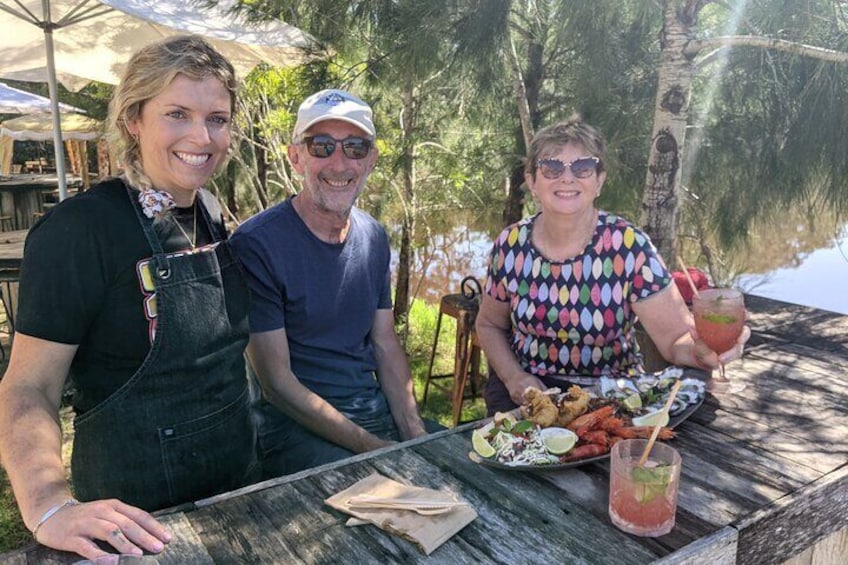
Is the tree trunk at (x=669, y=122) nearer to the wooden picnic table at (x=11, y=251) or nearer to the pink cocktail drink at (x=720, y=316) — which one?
the pink cocktail drink at (x=720, y=316)

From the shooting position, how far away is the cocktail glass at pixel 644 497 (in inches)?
48.2

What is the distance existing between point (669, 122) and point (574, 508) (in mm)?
2314

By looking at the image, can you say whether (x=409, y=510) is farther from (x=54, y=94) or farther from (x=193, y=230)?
(x=54, y=94)

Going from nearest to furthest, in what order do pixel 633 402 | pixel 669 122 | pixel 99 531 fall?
pixel 99 531, pixel 633 402, pixel 669 122

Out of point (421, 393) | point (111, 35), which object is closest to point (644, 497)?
point (421, 393)

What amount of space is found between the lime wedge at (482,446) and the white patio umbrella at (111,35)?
118 inches

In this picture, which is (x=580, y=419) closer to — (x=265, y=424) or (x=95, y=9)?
(x=265, y=424)

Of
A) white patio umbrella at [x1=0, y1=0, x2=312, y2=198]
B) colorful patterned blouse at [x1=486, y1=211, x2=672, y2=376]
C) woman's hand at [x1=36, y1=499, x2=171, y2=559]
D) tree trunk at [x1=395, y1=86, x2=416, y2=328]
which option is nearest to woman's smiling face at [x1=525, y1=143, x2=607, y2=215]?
colorful patterned blouse at [x1=486, y1=211, x2=672, y2=376]

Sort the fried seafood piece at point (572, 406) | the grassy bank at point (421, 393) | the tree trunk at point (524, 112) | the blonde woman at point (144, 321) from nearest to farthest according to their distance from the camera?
the blonde woman at point (144, 321)
the fried seafood piece at point (572, 406)
the grassy bank at point (421, 393)
the tree trunk at point (524, 112)

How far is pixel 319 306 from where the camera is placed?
7.27 feet

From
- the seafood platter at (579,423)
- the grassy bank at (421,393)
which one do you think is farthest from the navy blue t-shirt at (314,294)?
the grassy bank at (421,393)

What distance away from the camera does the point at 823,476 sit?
4.82 feet

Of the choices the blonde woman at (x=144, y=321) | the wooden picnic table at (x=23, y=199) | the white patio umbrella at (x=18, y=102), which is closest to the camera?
the blonde woman at (x=144, y=321)

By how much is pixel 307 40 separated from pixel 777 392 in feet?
10.8
